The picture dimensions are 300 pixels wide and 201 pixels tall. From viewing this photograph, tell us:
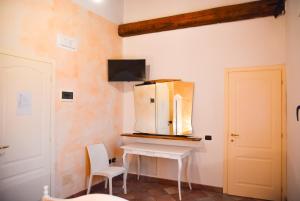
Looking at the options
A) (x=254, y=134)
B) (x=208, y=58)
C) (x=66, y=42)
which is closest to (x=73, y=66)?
(x=66, y=42)

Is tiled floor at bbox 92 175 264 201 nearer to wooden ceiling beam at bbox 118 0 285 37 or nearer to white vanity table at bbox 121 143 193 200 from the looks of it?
white vanity table at bbox 121 143 193 200

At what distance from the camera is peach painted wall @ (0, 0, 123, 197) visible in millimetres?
2804

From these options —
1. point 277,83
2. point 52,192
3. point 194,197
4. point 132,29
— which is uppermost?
point 132,29

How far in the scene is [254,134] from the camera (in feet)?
11.8

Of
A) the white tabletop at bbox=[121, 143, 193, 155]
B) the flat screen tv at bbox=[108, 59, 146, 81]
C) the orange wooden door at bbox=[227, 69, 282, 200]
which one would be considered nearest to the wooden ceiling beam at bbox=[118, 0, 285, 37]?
the flat screen tv at bbox=[108, 59, 146, 81]

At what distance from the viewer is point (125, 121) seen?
15.3 feet

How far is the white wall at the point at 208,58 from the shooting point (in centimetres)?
355

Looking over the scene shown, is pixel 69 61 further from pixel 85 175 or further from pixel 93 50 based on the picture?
pixel 85 175

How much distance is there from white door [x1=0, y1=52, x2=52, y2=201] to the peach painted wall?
6.6 inches

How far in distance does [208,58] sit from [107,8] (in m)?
2.09

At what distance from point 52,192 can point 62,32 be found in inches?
89.8

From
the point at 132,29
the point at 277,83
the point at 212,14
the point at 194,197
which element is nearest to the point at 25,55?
the point at 132,29

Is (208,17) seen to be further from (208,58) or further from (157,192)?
(157,192)

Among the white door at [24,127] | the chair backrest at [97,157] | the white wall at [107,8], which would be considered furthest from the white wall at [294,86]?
the white door at [24,127]
